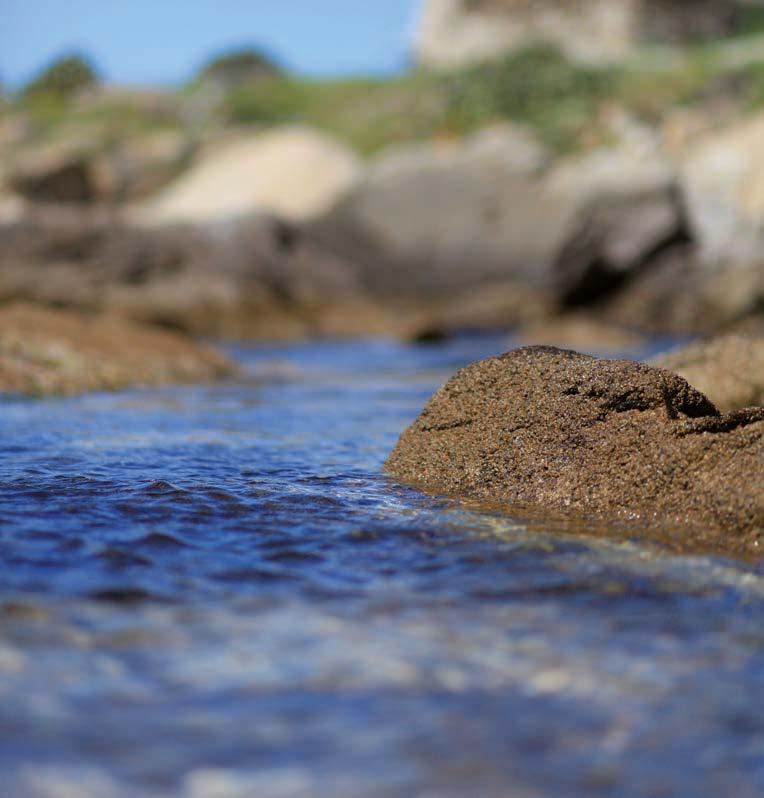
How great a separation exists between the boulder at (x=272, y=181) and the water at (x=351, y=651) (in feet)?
67.7

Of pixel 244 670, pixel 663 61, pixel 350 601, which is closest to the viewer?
pixel 244 670

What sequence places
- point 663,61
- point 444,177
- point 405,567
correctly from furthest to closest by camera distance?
1. point 663,61
2. point 444,177
3. point 405,567

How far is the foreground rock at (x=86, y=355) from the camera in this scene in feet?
27.6

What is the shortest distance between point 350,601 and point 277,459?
2.52 m

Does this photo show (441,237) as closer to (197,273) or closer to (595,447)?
(197,273)

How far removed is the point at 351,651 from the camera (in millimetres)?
2527

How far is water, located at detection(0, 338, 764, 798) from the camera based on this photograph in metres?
1.99

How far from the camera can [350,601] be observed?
2930mm

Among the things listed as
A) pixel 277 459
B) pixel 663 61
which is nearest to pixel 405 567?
pixel 277 459

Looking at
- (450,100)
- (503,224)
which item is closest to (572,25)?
(450,100)

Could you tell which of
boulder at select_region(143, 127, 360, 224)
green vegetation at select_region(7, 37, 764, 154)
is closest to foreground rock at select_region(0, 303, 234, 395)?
boulder at select_region(143, 127, 360, 224)

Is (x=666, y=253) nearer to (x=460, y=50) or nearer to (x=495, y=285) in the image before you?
(x=495, y=285)

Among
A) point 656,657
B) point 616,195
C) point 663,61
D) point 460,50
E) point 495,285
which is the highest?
point 460,50

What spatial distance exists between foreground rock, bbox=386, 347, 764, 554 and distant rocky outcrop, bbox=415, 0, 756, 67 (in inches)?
1440
